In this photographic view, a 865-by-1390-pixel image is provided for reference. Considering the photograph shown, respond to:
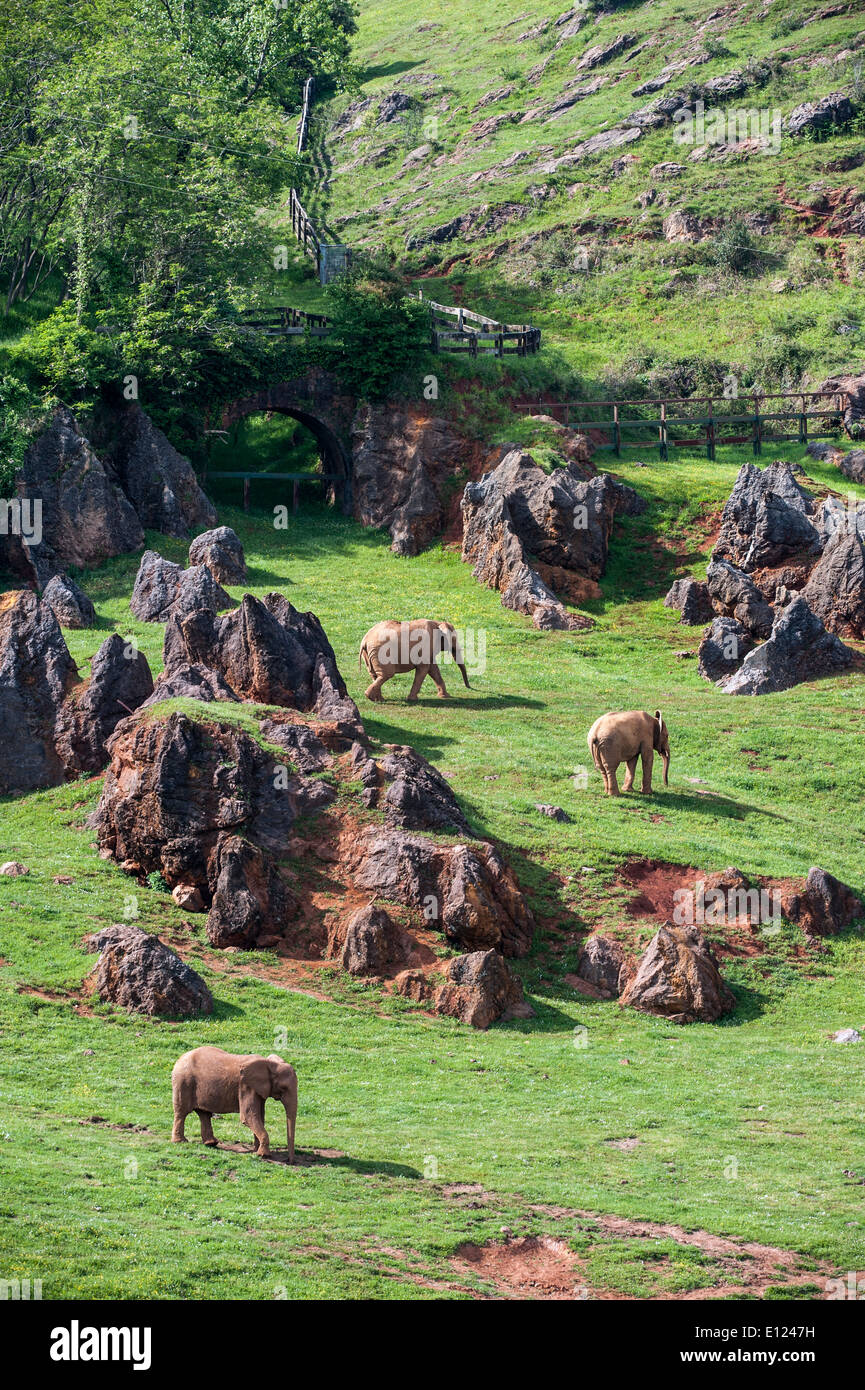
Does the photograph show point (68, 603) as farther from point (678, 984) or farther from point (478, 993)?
point (678, 984)

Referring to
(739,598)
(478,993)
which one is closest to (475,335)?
(739,598)

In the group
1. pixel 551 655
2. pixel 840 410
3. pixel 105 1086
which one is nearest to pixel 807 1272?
pixel 105 1086

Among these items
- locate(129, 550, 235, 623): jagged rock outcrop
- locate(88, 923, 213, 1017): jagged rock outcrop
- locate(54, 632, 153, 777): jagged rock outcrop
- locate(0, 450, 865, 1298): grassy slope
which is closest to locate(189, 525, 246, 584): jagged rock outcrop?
locate(129, 550, 235, 623): jagged rock outcrop

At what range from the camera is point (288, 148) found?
8012cm

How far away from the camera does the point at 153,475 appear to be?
60.8m

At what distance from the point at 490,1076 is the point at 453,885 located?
5464mm

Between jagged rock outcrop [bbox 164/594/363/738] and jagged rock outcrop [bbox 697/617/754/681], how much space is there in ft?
49.2

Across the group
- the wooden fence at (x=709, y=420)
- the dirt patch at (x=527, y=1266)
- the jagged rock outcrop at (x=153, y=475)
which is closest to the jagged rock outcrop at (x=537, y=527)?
Result: the wooden fence at (x=709, y=420)

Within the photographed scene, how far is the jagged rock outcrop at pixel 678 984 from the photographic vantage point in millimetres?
29953

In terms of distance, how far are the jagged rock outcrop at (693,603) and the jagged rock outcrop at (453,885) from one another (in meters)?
26.4

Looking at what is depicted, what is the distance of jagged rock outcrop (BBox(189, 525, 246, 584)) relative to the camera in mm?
52844

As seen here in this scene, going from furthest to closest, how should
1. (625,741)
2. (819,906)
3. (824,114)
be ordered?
(824,114) → (625,741) → (819,906)

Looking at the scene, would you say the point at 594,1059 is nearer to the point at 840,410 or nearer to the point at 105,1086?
the point at 105,1086

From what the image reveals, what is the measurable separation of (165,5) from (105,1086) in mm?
90976
